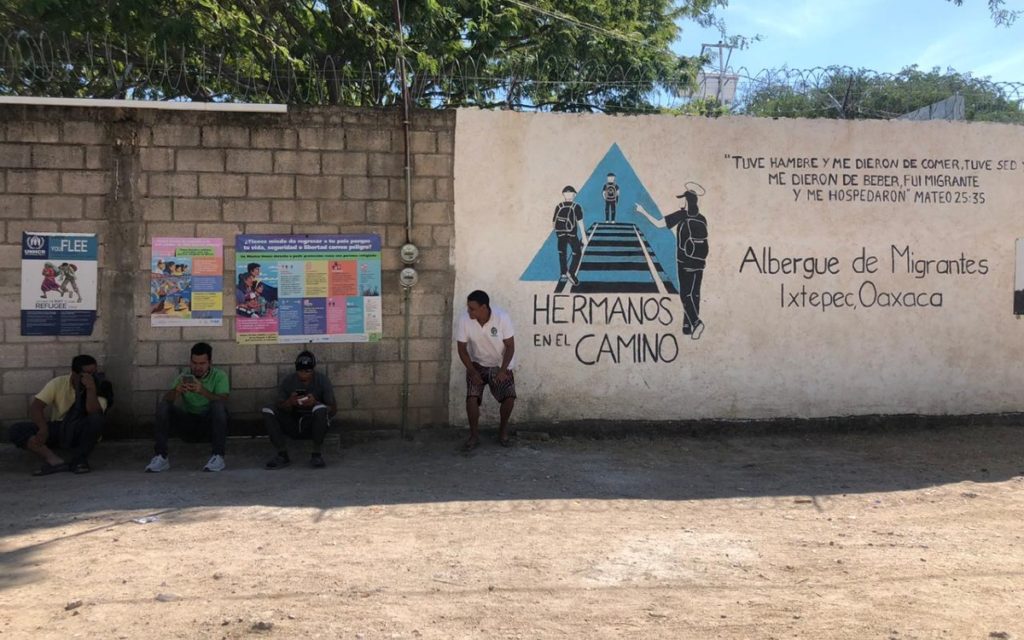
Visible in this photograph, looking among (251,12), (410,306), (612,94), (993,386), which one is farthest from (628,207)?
(251,12)

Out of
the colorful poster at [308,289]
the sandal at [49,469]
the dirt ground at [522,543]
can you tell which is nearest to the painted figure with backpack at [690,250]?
the dirt ground at [522,543]

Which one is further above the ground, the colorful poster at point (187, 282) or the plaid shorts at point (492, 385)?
the colorful poster at point (187, 282)

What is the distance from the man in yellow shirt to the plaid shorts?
2702 mm

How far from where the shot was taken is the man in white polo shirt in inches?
245

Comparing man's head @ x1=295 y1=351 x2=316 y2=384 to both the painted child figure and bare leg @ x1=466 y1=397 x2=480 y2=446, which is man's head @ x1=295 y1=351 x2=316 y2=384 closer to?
bare leg @ x1=466 y1=397 x2=480 y2=446

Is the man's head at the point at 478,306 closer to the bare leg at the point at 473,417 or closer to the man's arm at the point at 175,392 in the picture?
the bare leg at the point at 473,417

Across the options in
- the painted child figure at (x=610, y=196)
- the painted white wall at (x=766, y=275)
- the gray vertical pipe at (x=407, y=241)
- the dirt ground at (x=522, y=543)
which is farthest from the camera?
the painted child figure at (x=610, y=196)

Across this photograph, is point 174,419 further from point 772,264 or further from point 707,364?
point 772,264

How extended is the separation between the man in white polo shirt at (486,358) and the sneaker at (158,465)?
86.1 inches

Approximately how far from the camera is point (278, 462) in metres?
5.80

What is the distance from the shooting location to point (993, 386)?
23.3 ft

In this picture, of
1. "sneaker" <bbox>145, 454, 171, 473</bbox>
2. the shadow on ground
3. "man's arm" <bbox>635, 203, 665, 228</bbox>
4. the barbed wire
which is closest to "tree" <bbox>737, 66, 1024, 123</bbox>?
the barbed wire

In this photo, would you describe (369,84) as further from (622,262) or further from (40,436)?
(40,436)

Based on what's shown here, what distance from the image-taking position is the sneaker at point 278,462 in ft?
18.9
